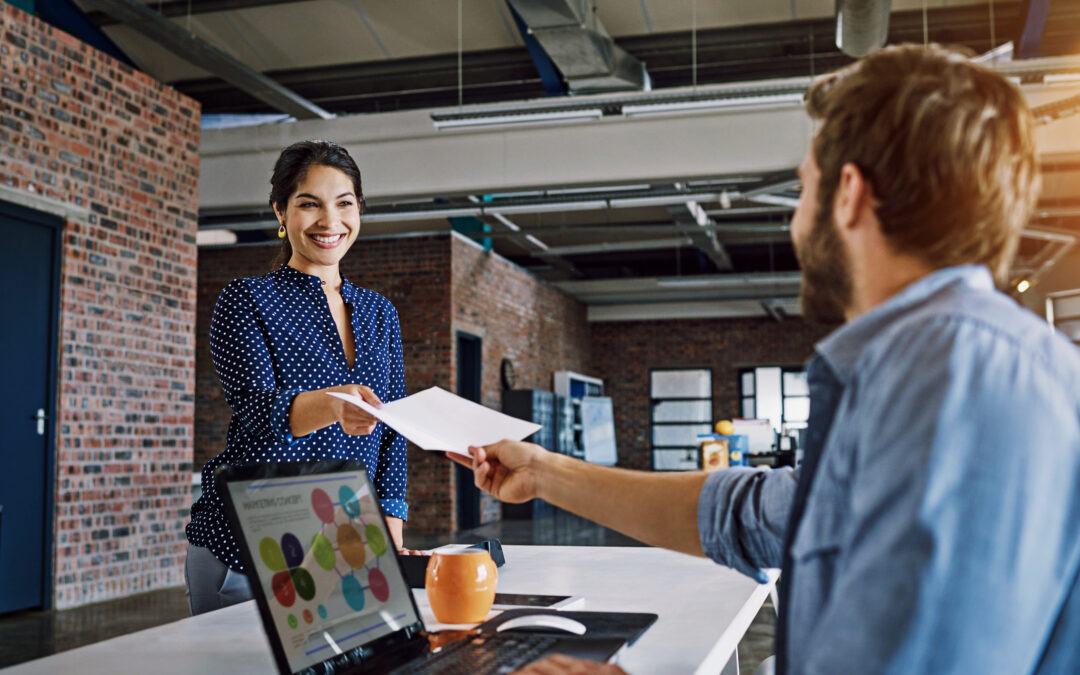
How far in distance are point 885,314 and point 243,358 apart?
1.20m

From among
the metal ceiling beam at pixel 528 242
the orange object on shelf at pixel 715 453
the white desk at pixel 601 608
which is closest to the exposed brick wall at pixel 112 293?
the orange object on shelf at pixel 715 453

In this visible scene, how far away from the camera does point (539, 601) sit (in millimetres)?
1428

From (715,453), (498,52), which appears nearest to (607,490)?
(715,453)

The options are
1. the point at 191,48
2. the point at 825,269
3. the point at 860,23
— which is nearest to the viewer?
the point at 825,269

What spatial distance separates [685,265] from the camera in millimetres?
15398

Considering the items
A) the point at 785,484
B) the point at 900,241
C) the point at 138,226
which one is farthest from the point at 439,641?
the point at 138,226

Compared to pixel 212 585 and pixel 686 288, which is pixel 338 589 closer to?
pixel 212 585

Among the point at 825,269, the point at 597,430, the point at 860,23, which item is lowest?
the point at 597,430

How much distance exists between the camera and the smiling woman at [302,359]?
5.15ft

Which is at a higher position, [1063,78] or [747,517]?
Result: [1063,78]

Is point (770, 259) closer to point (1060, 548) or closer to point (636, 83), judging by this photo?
point (636, 83)

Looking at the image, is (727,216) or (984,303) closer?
(984,303)

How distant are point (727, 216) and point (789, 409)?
5.95 m

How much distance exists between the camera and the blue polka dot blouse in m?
1.58
